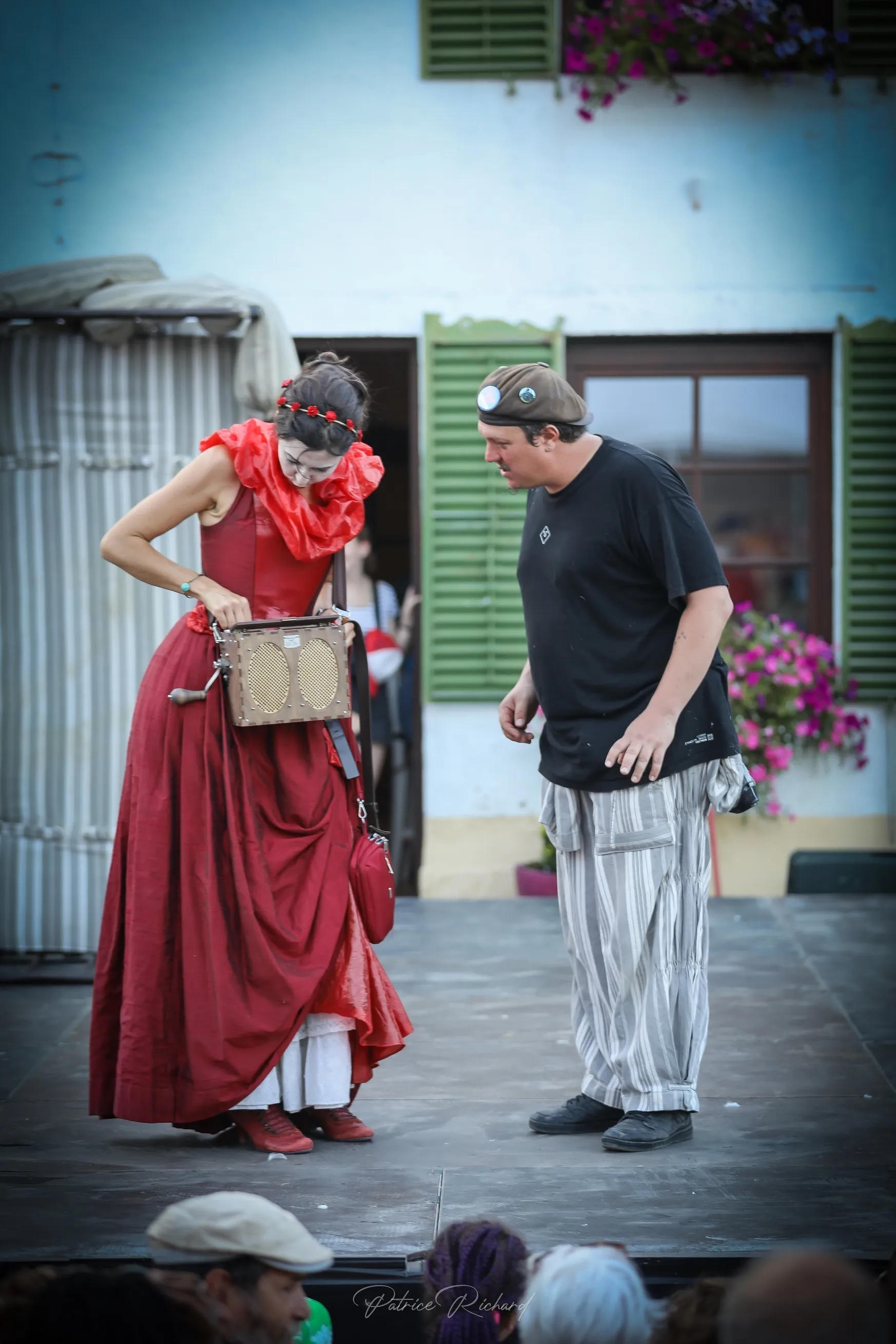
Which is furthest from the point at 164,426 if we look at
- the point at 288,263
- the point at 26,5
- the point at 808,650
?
the point at 808,650

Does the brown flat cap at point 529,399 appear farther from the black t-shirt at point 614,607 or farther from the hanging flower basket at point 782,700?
the hanging flower basket at point 782,700

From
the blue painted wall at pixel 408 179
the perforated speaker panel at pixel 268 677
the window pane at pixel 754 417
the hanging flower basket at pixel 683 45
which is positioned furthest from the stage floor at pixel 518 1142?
the hanging flower basket at pixel 683 45

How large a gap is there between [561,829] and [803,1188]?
0.92 metres

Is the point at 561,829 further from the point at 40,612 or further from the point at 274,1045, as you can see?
the point at 40,612

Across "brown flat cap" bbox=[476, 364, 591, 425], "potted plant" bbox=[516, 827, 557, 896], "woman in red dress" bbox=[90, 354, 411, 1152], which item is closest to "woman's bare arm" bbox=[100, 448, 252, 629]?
"woman in red dress" bbox=[90, 354, 411, 1152]

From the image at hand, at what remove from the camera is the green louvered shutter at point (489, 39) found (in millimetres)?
6680

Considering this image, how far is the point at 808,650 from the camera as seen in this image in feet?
22.3

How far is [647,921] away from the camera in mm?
3525

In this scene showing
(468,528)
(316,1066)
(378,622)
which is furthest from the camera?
(378,622)

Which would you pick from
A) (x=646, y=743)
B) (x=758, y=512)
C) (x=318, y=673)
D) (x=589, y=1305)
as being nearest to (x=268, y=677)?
(x=318, y=673)

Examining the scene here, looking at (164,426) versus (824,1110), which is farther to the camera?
(164,426)

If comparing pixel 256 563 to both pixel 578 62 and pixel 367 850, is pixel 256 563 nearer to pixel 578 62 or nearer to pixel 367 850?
pixel 367 850

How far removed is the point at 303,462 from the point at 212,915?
1.01 metres

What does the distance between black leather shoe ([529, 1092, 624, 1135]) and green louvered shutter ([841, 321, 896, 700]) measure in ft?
11.7
